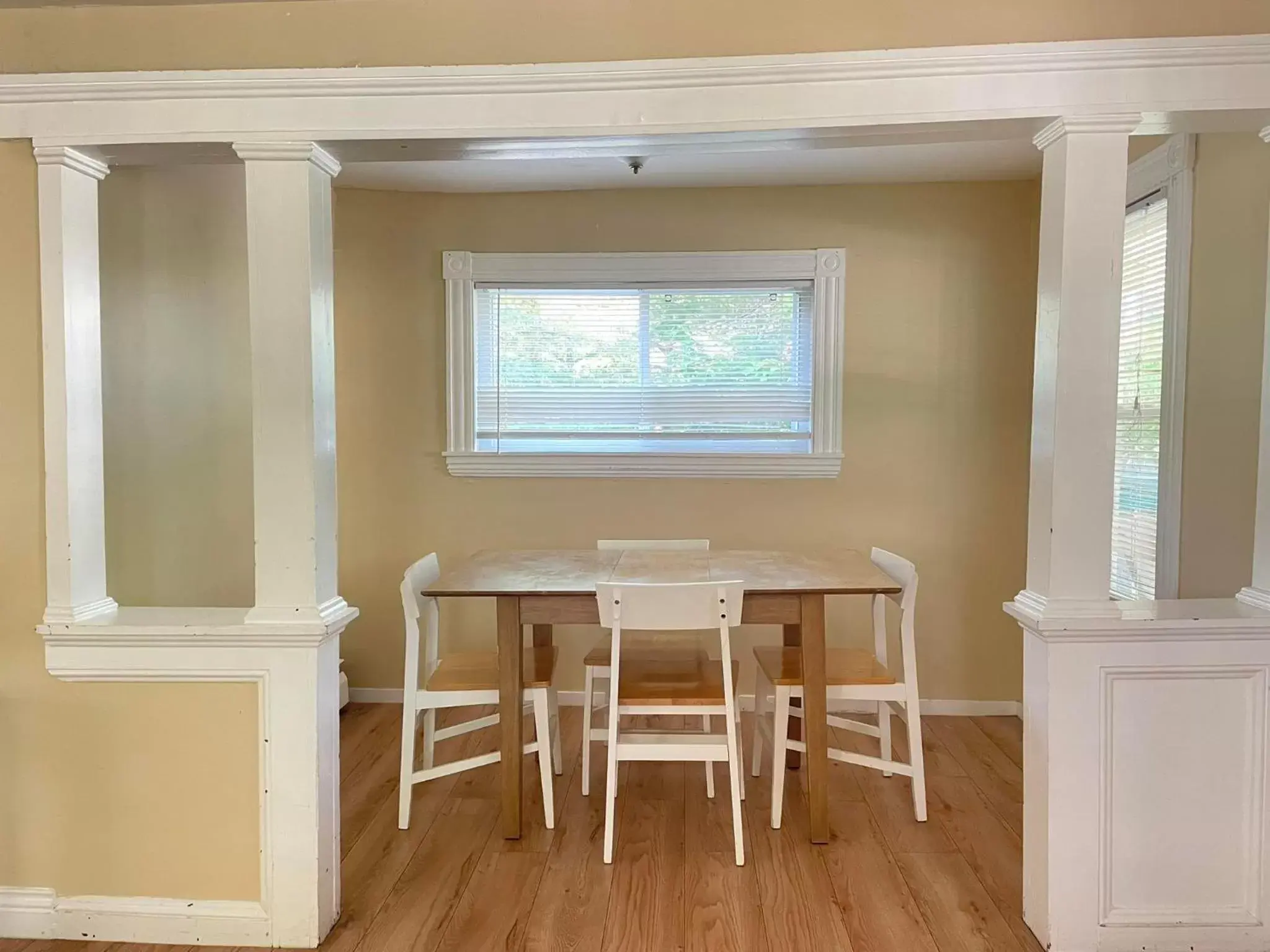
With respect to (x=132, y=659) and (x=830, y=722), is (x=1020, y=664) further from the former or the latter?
(x=132, y=659)

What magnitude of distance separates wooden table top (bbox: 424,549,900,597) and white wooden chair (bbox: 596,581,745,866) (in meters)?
0.18

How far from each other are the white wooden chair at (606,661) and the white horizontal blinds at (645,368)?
2.00 ft

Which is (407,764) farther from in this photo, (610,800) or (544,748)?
(610,800)

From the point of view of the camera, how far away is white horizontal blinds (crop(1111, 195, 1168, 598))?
8.43ft

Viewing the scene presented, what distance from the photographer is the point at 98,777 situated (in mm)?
1912

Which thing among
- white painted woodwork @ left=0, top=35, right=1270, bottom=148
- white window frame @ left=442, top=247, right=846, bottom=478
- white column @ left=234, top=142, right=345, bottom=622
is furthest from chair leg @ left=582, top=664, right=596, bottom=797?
white painted woodwork @ left=0, top=35, right=1270, bottom=148

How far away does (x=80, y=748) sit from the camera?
191cm

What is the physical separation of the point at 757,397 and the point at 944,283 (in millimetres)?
965

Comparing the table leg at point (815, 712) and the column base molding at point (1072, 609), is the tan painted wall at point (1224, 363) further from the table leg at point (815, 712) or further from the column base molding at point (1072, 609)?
the table leg at point (815, 712)

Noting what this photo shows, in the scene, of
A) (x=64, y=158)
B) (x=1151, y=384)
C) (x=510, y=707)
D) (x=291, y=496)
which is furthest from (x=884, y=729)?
(x=64, y=158)

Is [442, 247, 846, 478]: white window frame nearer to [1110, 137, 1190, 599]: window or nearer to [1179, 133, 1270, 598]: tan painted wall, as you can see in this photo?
[1110, 137, 1190, 599]: window

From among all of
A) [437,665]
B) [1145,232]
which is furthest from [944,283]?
[437,665]

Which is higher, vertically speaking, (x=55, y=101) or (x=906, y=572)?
(x=55, y=101)

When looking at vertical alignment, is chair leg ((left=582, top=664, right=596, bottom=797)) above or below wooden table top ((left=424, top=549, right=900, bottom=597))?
below
